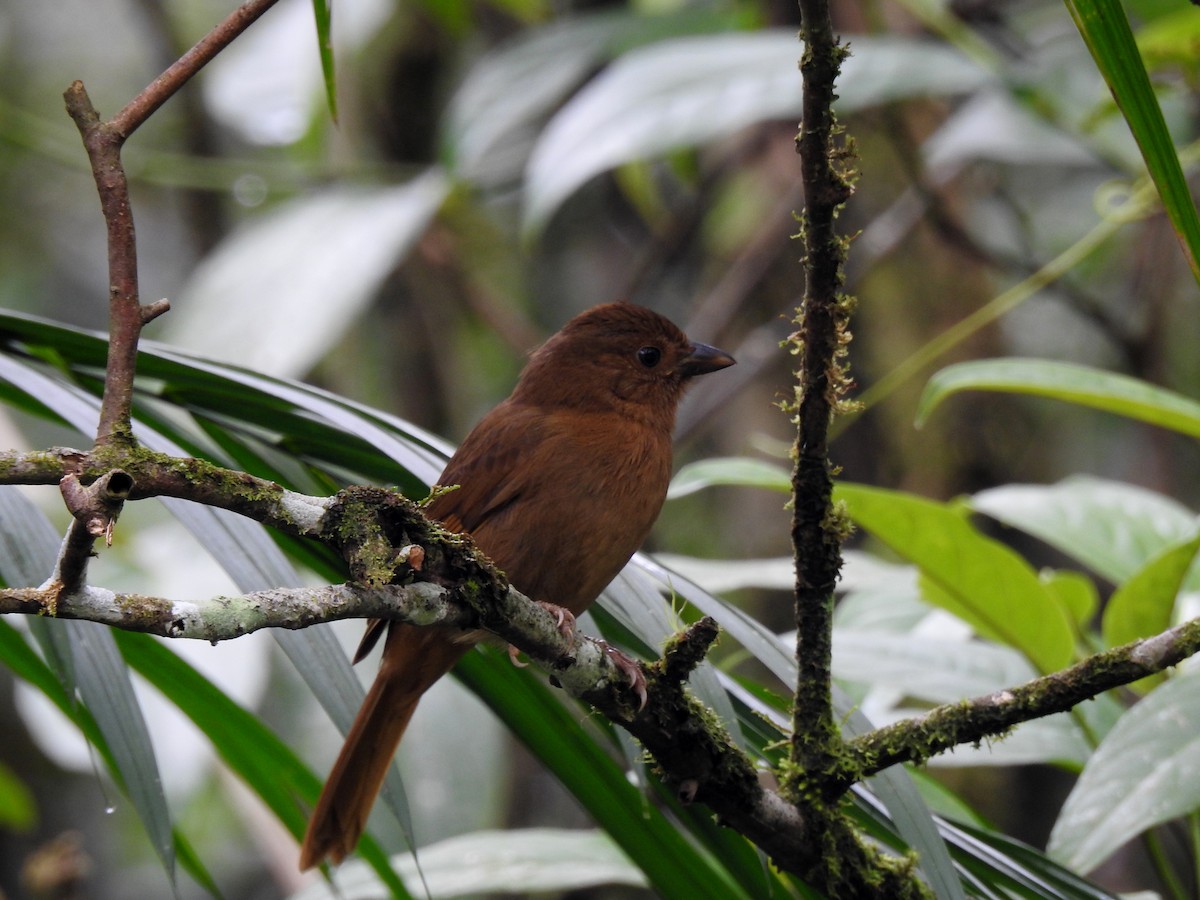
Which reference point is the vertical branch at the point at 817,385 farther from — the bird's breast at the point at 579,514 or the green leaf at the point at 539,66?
the green leaf at the point at 539,66

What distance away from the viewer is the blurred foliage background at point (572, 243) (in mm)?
3740

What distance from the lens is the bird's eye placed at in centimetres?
291

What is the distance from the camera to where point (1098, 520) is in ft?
8.58

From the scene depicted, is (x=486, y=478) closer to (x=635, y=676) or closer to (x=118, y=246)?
(x=635, y=676)

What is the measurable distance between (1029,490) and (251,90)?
3.70m

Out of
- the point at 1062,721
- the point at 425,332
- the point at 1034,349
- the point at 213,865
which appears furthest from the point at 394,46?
the point at 1062,721

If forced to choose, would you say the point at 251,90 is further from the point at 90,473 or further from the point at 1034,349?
the point at 90,473

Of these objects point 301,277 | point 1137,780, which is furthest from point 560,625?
point 301,277

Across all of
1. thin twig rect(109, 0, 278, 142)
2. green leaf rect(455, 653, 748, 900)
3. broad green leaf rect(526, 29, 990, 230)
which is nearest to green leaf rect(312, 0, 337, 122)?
thin twig rect(109, 0, 278, 142)

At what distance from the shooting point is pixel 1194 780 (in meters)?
1.82

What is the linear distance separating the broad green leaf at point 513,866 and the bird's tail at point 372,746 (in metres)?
0.23

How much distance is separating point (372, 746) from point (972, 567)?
1.10m

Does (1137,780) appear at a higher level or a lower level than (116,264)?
lower

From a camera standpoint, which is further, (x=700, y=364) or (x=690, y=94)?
(x=690, y=94)
